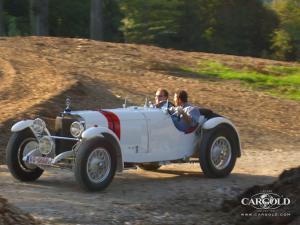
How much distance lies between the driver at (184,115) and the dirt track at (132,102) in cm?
79

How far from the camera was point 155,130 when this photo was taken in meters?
11.5

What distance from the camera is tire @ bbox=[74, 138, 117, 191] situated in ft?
33.3

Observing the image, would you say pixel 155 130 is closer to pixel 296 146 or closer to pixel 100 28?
pixel 296 146

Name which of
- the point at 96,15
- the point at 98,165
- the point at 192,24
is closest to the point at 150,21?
the point at 192,24

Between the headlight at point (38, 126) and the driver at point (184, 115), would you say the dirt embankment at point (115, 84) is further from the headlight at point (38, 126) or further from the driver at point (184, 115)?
the driver at point (184, 115)

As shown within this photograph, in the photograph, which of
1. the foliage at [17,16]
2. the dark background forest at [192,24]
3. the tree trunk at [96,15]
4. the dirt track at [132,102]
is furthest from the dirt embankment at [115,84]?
the foliage at [17,16]

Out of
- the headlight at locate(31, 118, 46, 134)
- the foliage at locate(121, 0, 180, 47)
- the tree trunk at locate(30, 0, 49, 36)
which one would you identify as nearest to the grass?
the tree trunk at locate(30, 0, 49, 36)

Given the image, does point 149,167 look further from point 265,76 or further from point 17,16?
point 17,16

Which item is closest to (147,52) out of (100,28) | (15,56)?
(15,56)

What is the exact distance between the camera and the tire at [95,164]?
1016cm

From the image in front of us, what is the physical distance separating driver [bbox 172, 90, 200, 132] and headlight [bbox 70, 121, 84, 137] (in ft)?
5.82

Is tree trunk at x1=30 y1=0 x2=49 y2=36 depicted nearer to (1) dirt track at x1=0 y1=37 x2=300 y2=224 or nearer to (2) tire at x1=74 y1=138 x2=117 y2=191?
(1) dirt track at x1=0 y1=37 x2=300 y2=224

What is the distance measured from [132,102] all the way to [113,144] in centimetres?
773

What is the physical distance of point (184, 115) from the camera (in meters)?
11.9
